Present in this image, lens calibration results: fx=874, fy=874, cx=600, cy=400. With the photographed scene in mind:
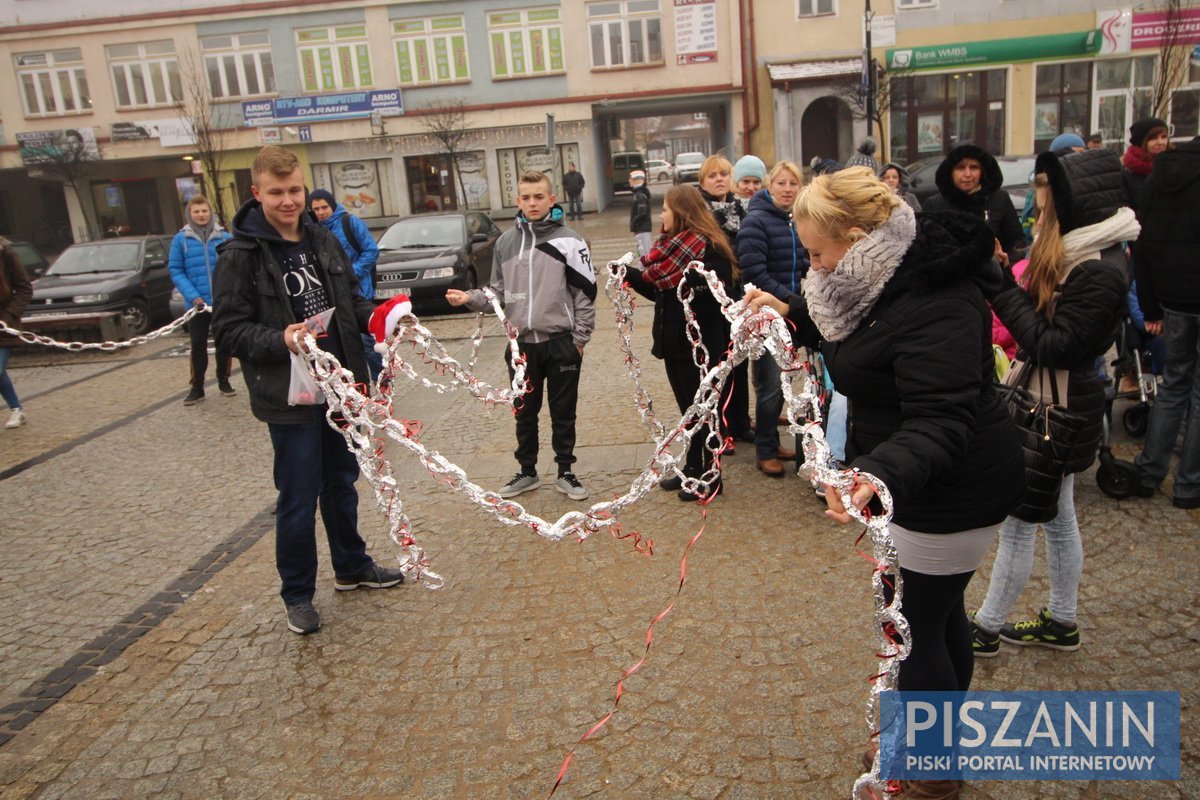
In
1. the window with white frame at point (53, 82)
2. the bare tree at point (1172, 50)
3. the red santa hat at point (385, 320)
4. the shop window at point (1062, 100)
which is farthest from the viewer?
the window with white frame at point (53, 82)

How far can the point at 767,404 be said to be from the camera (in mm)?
6133

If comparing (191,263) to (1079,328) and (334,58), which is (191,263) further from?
(334,58)

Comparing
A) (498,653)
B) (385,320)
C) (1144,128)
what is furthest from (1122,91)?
(498,653)

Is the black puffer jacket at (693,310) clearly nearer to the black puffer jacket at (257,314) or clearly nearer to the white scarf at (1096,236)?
the black puffer jacket at (257,314)

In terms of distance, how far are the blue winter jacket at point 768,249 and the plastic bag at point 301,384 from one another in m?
2.92

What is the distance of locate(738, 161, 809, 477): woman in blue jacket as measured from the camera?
5766mm

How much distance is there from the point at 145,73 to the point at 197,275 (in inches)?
1152

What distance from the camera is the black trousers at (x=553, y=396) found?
607 centimetres

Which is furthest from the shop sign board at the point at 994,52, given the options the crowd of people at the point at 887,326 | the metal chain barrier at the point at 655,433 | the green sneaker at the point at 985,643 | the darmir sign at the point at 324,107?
the green sneaker at the point at 985,643

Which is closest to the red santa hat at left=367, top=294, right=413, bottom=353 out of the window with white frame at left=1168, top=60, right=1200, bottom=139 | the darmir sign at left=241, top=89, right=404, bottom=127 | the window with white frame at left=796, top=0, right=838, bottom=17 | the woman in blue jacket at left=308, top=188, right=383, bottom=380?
the woman in blue jacket at left=308, top=188, right=383, bottom=380

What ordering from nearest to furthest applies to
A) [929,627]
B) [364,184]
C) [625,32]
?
1. [929,627]
2. [625,32]
3. [364,184]

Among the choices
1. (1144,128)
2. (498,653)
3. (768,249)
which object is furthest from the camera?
(1144,128)

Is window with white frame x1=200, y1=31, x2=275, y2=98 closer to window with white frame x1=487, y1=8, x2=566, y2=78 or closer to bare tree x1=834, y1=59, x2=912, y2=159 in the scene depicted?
window with white frame x1=487, y1=8, x2=566, y2=78

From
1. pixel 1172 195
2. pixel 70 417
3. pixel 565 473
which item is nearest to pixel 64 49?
pixel 70 417
